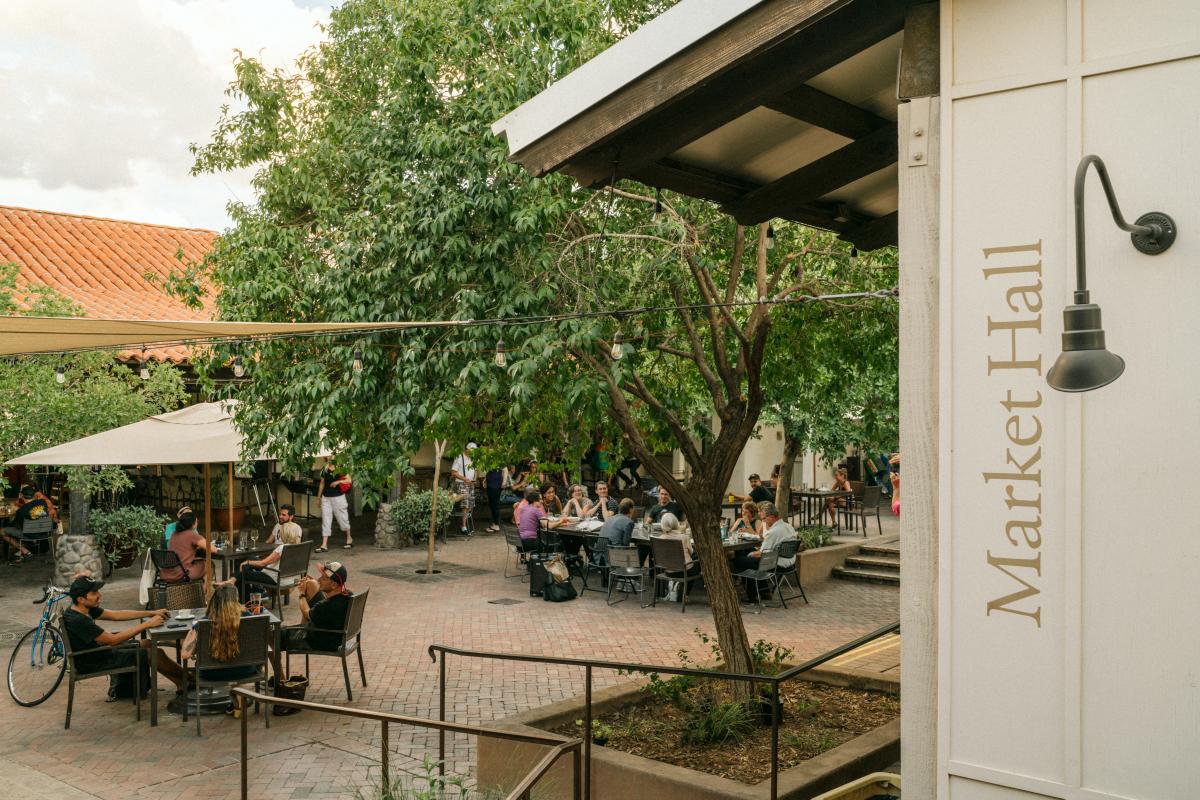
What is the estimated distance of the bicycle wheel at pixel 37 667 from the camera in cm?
876

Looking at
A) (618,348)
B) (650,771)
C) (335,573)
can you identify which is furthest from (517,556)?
(650,771)

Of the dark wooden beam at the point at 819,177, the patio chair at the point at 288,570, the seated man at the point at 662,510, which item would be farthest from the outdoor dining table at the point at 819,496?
the dark wooden beam at the point at 819,177

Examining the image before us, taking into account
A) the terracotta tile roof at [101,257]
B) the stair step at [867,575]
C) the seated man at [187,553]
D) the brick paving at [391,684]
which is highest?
the terracotta tile roof at [101,257]

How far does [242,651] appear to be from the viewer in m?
8.08

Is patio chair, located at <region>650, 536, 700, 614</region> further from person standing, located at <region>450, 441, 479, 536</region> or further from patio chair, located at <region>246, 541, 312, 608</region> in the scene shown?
person standing, located at <region>450, 441, 479, 536</region>

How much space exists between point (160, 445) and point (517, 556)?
23.3 feet

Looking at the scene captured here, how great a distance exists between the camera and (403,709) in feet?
28.2

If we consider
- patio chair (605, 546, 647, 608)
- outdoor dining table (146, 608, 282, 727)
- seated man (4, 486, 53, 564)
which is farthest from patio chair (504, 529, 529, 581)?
seated man (4, 486, 53, 564)

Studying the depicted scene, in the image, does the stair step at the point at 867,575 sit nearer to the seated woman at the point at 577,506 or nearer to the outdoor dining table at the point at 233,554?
the seated woman at the point at 577,506

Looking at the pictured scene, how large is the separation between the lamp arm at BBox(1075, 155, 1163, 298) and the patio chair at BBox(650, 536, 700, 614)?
9.95m

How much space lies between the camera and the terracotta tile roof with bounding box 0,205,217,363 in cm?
1822

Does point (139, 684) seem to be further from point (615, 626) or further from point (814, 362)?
point (814, 362)

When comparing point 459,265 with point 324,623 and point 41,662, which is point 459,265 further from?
point 41,662

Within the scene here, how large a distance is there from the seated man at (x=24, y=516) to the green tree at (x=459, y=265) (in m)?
8.74
